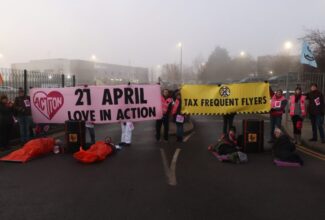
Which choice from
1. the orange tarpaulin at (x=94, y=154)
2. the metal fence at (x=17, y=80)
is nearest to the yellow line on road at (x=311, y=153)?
the orange tarpaulin at (x=94, y=154)

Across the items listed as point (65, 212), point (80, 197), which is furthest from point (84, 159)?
point (65, 212)

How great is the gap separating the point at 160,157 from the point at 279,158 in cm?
315

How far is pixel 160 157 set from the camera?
10047 millimetres

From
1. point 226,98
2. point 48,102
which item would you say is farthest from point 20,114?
point 226,98

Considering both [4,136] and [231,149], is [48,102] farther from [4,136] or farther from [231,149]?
[231,149]

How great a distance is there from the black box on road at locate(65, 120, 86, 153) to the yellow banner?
145 inches

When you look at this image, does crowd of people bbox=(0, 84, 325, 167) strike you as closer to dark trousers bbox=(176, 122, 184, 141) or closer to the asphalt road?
dark trousers bbox=(176, 122, 184, 141)

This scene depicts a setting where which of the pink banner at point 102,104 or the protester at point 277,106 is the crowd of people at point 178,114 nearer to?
the protester at point 277,106

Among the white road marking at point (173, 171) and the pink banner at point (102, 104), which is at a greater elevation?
the pink banner at point (102, 104)

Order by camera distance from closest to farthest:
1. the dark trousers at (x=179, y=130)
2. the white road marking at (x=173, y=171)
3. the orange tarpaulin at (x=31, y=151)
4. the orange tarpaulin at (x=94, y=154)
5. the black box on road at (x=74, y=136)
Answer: the white road marking at (x=173, y=171)
the orange tarpaulin at (x=94, y=154)
the orange tarpaulin at (x=31, y=151)
the black box on road at (x=74, y=136)
the dark trousers at (x=179, y=130)

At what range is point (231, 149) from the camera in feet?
32.2

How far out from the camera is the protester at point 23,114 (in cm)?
1219

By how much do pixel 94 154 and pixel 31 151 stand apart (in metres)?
1.83

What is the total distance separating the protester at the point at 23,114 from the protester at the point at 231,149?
6.25m
